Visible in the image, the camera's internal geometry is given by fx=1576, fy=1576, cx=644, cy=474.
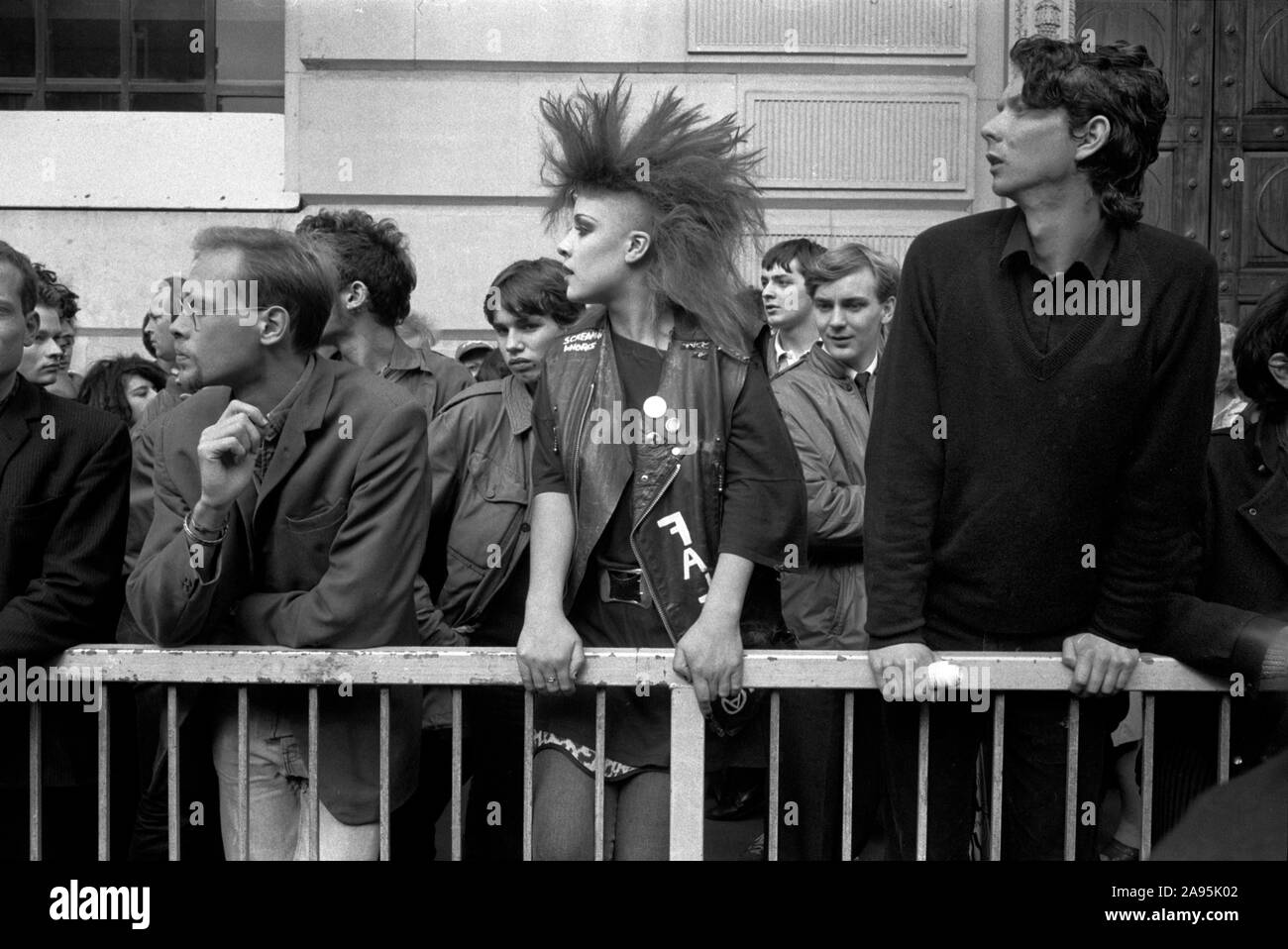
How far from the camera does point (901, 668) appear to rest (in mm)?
3627

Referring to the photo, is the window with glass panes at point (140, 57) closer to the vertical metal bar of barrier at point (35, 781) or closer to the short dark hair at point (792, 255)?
the short dark hair at point (792, 255)

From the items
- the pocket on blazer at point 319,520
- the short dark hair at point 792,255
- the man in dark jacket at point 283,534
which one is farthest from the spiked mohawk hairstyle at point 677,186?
the short dark hair at point 792,255

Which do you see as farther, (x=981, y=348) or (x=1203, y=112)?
(x=1203, y=112)

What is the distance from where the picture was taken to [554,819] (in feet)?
12.3

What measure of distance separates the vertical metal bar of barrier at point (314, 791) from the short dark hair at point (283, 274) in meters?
1.07

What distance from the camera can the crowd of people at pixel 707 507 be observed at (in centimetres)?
372

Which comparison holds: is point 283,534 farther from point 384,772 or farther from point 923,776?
point 923,776

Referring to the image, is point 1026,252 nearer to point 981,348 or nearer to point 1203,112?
point 981,348

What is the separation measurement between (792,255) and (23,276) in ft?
9.82
